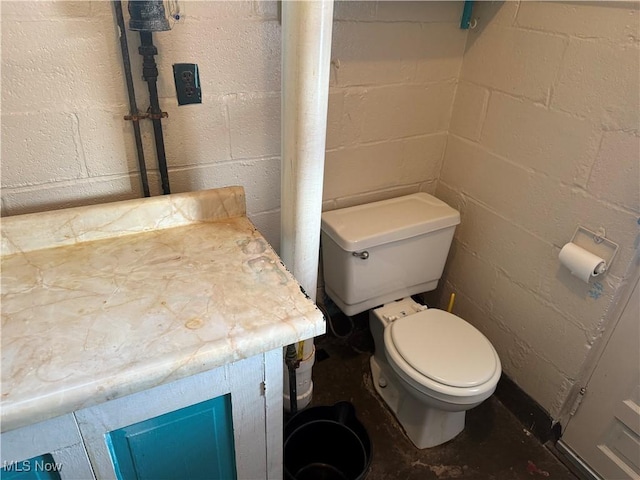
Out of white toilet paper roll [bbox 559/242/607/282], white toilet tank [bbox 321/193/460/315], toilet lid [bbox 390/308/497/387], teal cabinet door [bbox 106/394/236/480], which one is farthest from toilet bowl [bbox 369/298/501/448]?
teal cabinet door [bbox 106/394/236/480]

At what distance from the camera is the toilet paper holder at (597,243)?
1329mm

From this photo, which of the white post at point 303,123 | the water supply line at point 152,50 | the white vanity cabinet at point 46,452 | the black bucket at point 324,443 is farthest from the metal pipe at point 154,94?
the black bucket at point 324,443

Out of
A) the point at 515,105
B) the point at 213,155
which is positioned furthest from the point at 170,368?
the point at 515,105

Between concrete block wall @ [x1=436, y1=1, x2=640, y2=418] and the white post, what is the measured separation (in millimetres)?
760

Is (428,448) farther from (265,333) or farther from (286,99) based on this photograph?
(286,99)

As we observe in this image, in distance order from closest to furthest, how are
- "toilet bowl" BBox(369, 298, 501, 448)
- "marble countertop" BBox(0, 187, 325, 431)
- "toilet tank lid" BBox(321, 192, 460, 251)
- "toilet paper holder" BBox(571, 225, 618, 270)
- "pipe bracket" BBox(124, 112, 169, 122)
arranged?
"marble countertop" BBox(0, 187, 325, 431)
"pipe bracket" BBox(124, 112, 169, 122)
"toilet paper holder" BBox(571, 225, 618, 270)
"toilet bowl" BBox(369, 298, 501, 448)
"toilet tank lid" BBox(321, 192, 460, 251)

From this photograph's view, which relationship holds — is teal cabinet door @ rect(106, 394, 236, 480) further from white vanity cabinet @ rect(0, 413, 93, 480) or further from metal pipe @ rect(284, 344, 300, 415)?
metal pipe @ rect(284, 344, 300, 415)

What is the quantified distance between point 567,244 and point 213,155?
113cm

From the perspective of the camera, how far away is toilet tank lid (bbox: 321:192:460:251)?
1.56 metres

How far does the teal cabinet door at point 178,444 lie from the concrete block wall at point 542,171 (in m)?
1.13

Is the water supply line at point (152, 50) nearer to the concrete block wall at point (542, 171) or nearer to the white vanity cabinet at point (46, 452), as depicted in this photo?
the white vanity cabinet at point (46, 452)

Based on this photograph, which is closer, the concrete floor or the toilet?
the toilet

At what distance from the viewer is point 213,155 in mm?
1367

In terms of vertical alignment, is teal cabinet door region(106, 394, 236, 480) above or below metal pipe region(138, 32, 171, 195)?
below
